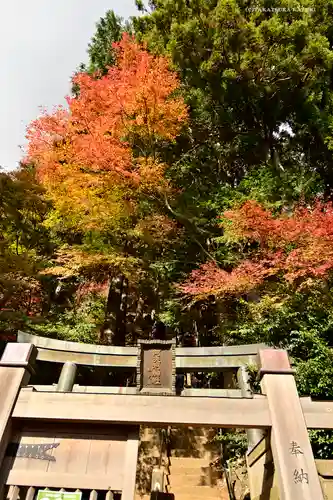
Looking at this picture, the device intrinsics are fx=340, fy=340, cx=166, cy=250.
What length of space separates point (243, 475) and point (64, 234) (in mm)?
10327

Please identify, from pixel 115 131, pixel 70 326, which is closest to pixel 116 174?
pixel 115 131

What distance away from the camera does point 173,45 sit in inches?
537

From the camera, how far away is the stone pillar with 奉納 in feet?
10.5

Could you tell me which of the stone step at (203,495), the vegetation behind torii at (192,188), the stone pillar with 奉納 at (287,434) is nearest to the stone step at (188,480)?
the stone step at (203,495)

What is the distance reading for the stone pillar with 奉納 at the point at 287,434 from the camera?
3199 millimetres

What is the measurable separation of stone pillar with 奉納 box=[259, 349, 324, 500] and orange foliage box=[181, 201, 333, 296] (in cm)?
548

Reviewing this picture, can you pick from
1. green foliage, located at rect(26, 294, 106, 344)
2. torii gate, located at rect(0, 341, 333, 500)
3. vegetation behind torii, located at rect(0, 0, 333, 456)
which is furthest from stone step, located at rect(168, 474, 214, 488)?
torii gate, located at rect(0, 341, 333, 500)

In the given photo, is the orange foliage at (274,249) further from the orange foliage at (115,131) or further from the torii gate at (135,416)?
the torii gate at (135,416)

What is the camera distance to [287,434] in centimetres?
351

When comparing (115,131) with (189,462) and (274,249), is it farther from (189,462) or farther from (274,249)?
(189,462)

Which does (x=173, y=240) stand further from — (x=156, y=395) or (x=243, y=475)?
(x=156, y=395)

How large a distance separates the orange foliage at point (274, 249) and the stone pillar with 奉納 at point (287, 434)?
18.0ft

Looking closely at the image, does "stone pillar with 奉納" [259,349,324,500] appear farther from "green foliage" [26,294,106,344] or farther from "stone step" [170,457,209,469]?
"green foliage" [26,294,106,344]

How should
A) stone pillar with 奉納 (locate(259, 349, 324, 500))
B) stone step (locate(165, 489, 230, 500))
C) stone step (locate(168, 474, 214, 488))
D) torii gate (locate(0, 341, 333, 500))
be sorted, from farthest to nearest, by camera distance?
stone step (locate(168, 474, 214, 488)) → stone step (locate(165, 489, 230, 500)) → torii gate (locate(0, 341, 333, 500)) → stone pillar with 奉納 (locate(259, 349, 324, 500))
